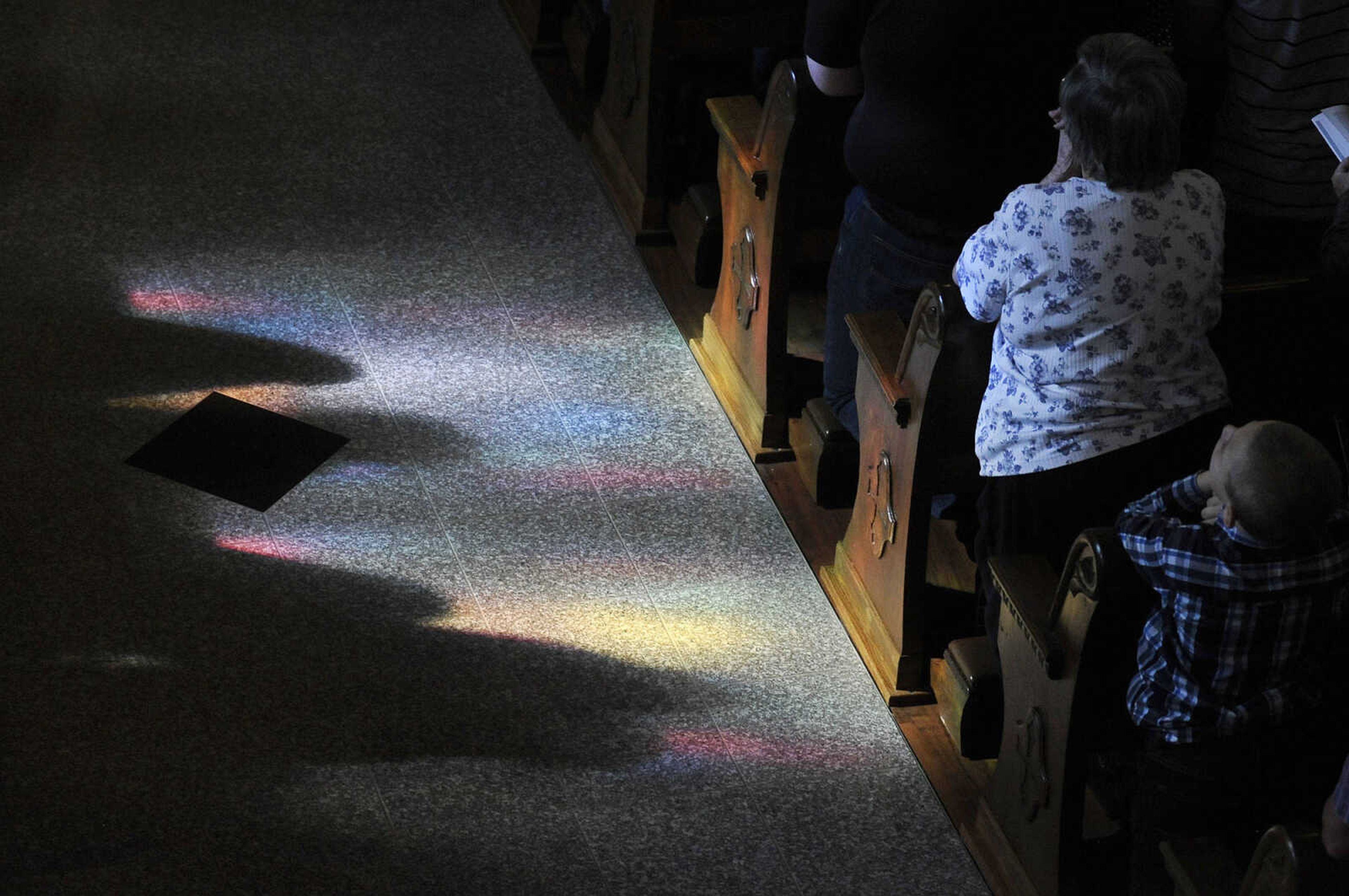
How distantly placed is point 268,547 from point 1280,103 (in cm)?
184

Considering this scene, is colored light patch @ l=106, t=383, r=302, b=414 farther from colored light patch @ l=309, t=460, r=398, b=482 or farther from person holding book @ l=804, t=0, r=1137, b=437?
person holding book @ l=804, t=0, r=1137, b=437

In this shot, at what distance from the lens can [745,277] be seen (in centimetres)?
327

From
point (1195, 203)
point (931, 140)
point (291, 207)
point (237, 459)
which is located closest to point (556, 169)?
point (291, 207)

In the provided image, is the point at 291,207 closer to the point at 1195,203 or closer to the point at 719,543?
the point at 719,543

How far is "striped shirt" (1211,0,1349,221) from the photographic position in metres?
2.67

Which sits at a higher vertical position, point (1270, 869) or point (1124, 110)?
point (1124, 110)

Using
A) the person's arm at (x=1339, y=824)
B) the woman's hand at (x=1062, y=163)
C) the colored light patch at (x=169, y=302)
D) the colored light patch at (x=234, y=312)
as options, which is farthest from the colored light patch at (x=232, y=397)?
the person's arm at (x=1339, y=824)

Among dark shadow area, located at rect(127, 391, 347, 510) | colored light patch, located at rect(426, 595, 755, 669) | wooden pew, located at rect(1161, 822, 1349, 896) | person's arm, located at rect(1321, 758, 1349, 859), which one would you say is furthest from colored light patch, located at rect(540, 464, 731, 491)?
person's arm, located at rect(1321, 758, 1349, 859)

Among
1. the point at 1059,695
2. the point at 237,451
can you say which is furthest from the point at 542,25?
the point at 1059,695

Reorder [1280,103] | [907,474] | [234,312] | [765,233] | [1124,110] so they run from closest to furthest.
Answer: [1124,110], [907,474], [1280,103], [765,233], [234,312]

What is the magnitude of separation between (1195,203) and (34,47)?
3.39m

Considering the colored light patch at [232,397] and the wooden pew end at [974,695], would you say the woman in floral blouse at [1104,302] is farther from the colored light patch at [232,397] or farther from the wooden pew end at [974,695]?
the colored light patch at [232,397]

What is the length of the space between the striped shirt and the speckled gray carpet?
39.7 inches

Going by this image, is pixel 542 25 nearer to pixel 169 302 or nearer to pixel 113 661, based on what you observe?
pixel 169 302
